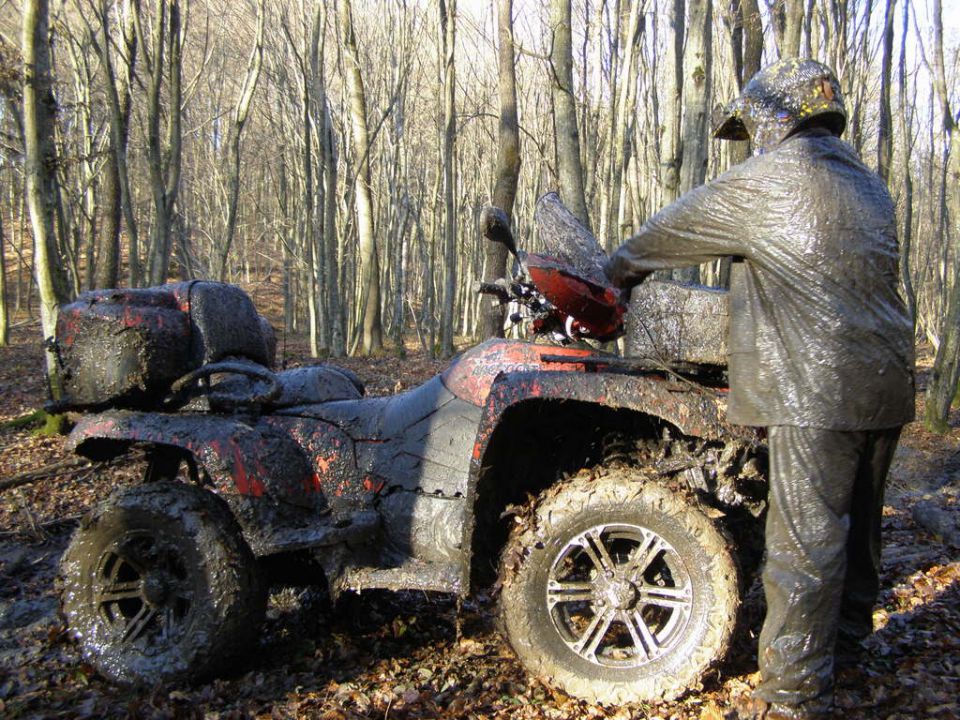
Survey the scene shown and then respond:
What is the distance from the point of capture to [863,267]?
266 centimetres

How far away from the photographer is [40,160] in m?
7.89

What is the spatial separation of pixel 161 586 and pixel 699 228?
2929 mm

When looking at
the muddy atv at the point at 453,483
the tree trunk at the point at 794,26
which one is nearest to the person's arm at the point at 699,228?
the muddy atv at the point at 453,483

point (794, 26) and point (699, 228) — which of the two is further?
point (794, 26)

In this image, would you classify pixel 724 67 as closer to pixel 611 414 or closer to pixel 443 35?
pixel 443 35

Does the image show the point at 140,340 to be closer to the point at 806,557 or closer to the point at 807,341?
the point at 807,341

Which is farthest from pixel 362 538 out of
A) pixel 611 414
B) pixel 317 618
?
pixel 611 414

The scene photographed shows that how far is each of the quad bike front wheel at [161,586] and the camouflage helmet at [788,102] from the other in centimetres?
292

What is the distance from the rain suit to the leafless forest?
5811 mm

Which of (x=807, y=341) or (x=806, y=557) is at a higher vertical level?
(x=807, y=341)

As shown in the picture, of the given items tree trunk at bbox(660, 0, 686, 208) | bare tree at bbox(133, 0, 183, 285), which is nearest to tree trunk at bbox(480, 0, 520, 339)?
tree trunk at bbox(660, 0, 686, 208)

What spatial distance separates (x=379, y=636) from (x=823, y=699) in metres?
2.16

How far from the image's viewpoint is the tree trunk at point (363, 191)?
18.7m

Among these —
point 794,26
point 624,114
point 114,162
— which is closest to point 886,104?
point 624,114
